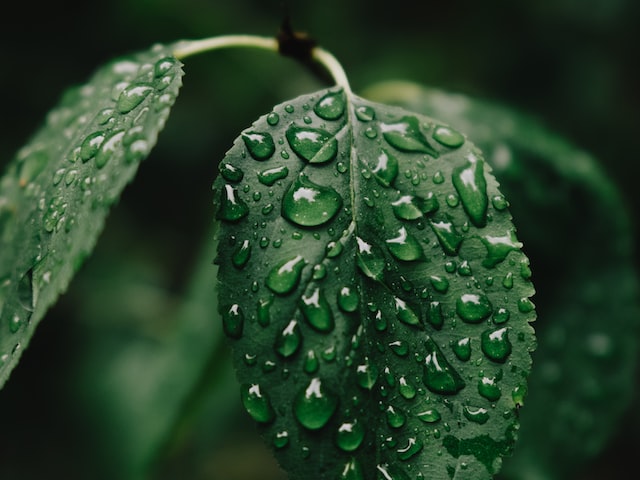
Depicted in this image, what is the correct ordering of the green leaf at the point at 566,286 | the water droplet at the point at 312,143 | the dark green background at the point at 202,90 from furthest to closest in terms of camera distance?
the dark green background at the point at 202,90
the green leaf at the point at 566,286
the water droplet at the point at 312,143

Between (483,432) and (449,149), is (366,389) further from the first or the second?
(449,149)

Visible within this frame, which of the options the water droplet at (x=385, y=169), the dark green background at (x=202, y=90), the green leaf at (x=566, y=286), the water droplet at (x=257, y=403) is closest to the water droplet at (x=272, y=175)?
the water droplet at (x=385, y=169)

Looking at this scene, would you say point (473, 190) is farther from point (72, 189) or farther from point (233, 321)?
point (72, 189)

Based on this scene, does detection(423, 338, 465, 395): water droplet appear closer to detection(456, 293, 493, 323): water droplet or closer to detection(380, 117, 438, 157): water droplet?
detection(456, 293, 493, 323): water droplet

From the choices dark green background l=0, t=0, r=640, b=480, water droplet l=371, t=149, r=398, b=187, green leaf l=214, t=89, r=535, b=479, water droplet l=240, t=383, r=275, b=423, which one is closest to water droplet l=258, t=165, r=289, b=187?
green leaf l=214, t=89, r=535, b=479

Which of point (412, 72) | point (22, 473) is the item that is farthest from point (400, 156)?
point (22, 473)

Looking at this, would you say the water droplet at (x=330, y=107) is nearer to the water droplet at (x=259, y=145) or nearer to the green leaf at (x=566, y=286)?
the water droplet at (x=259, y=145)

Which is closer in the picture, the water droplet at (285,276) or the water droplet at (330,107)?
the water droplet at (285,276)
